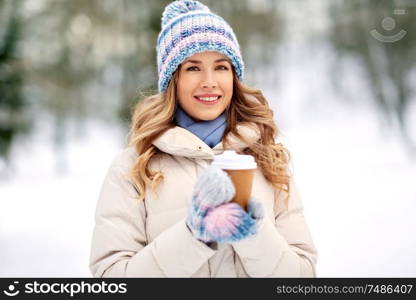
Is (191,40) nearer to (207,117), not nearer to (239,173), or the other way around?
(207,117)

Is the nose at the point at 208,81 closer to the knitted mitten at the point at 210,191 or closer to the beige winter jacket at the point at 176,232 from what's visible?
the beige winter jacket at the point at 176,232

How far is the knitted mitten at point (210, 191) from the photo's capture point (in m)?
1.40

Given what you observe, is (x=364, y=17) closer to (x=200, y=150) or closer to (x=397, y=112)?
(x=397, y=112)

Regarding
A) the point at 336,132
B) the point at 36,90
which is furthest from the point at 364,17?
the point at 36,90

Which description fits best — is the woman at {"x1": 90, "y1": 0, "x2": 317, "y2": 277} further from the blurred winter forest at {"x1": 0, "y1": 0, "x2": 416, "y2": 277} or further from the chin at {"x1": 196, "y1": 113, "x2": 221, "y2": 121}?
the blurred winter forest at {"x1": 0, "y1": 0, "x2": 416, "y2": 277}

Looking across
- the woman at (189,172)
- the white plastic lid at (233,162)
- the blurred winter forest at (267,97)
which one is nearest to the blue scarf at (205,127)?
the woman at (189,172)

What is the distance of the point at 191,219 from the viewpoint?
154cm

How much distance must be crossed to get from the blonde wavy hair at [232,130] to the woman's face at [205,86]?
0.24 ft

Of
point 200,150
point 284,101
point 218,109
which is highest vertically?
point 284,101

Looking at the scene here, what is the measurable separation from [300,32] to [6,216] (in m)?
7.60

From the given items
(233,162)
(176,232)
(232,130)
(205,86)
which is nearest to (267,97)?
(232,130)

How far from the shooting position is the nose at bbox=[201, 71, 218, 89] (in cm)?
192

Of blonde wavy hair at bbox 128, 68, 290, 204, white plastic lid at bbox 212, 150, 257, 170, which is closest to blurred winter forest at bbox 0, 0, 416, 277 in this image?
blonde wavy hair at bbox 128, 68, 290, 204

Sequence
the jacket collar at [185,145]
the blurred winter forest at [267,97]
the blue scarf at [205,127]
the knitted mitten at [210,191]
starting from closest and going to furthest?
the knitted mitten at [210,191]
the jacket collar at [185,145]
the blue scarf at [205,127]
the blurred winter forest at [267,97]
